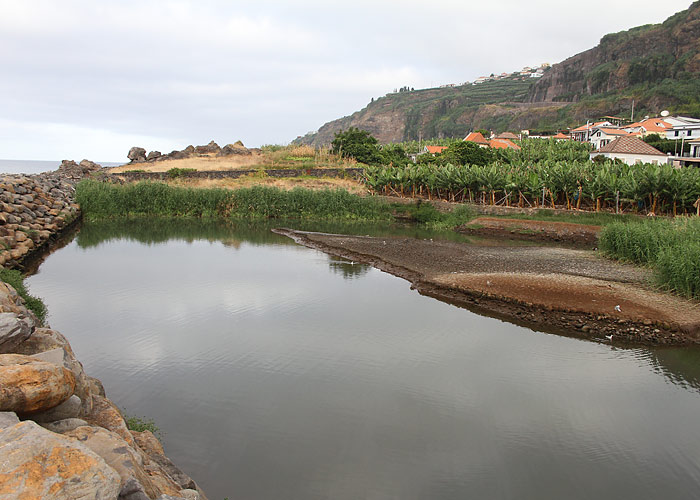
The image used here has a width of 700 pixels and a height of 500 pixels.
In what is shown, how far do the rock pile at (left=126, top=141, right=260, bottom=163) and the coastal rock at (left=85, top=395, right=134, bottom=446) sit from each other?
1839 inches

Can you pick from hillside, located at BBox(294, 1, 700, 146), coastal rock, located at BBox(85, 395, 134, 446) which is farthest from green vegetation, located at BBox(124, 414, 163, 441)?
hillside, located at BBox(294, 1, 700, 146)

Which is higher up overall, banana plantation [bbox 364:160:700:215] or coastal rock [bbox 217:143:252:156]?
coastal rock [bbox 217:143:252:156]

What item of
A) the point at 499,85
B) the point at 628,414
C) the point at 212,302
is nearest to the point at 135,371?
the point at 212,302

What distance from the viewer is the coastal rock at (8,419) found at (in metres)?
3.66

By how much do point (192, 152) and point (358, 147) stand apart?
18022 millimetres

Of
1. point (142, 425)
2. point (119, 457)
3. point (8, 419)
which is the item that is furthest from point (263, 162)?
point (8, 419)

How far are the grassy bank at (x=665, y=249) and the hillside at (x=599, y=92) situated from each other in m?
70.4

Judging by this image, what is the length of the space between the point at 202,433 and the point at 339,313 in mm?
5991

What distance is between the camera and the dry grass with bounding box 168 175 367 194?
37897mm

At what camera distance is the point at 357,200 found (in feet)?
107

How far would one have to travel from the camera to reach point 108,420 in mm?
5332

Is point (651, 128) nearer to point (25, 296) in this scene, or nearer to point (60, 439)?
point (25, 296)

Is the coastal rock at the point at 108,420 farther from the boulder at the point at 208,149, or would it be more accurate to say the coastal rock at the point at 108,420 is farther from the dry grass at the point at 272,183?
the boulder at the point at 208,149

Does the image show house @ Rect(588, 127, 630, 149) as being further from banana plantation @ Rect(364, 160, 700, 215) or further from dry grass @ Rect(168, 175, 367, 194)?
dry grass @ Rect(168, 175, 367, 194)
